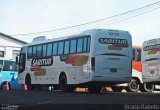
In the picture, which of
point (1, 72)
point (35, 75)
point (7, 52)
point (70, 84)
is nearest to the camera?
point (70, 84)

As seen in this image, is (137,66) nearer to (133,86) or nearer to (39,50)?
(133,86)

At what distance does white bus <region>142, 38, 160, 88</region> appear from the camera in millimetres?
26531

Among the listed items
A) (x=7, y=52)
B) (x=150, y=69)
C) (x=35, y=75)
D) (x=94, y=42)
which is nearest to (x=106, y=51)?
(x=94, y=42)

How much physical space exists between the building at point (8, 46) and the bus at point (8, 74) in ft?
65.5

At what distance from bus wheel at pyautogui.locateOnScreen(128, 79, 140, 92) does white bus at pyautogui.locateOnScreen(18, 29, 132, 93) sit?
498 cm

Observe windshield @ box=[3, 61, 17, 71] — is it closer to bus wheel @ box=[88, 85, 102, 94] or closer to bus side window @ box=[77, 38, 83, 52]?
bus wheel @ box=[88, 85, 102, 94]

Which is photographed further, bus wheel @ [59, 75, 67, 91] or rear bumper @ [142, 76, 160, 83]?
rear bumper @ [142, 76, 160, 83]

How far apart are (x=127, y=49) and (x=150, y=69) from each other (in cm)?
376

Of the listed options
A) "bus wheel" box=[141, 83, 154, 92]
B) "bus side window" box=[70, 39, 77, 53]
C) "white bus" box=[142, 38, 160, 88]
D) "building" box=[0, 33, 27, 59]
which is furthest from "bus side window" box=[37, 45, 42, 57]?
"building" box=[0, 33, 27, 59]

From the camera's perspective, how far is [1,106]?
35.5 feet

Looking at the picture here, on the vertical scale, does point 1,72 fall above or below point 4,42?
below

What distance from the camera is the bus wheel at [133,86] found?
2989 centimetres

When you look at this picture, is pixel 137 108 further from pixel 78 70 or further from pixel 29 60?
pixel 29 60

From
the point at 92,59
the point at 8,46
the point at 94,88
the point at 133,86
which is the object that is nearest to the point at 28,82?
the point at 94,88
